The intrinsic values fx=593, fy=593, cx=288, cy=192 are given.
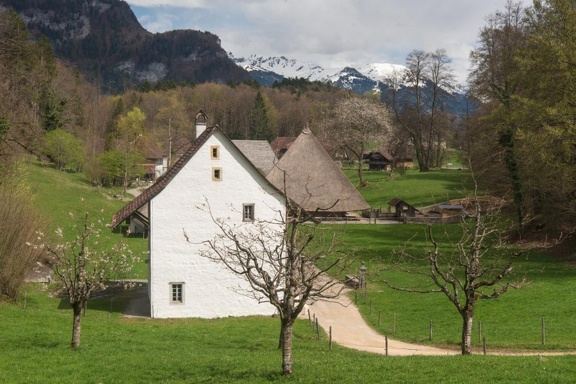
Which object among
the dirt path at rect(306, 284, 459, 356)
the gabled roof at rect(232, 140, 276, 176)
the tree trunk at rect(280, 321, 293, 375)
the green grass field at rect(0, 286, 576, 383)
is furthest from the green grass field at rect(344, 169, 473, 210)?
the tree trunk at rect(280, 321, 293, 375)

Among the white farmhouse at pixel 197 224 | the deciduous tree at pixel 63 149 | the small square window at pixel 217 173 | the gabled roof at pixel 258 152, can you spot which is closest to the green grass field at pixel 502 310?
the white farmhouse at pixel 197 224

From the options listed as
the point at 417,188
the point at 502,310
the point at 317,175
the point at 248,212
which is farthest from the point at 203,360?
the point at 417,188

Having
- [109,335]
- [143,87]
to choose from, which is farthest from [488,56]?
[143,87]

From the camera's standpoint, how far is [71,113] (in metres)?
85.6

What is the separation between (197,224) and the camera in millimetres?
27266

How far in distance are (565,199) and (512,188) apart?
608 centimetres

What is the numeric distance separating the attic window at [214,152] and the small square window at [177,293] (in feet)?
19.8

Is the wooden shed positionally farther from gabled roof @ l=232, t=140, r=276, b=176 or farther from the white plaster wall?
the white plaster wall

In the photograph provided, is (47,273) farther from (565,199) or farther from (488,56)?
(488,56)

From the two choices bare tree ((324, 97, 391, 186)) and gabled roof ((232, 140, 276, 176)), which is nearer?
gabled roof ((232, 140, 276, 176))

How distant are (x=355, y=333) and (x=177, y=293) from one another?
8.55 m

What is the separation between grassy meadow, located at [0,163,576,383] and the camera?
14438mm

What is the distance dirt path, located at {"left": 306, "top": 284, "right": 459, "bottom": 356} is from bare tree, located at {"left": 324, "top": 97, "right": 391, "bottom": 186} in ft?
171

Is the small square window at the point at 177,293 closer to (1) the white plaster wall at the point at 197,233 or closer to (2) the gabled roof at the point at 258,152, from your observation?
(1) the white plaster wall at the point at 197,233
